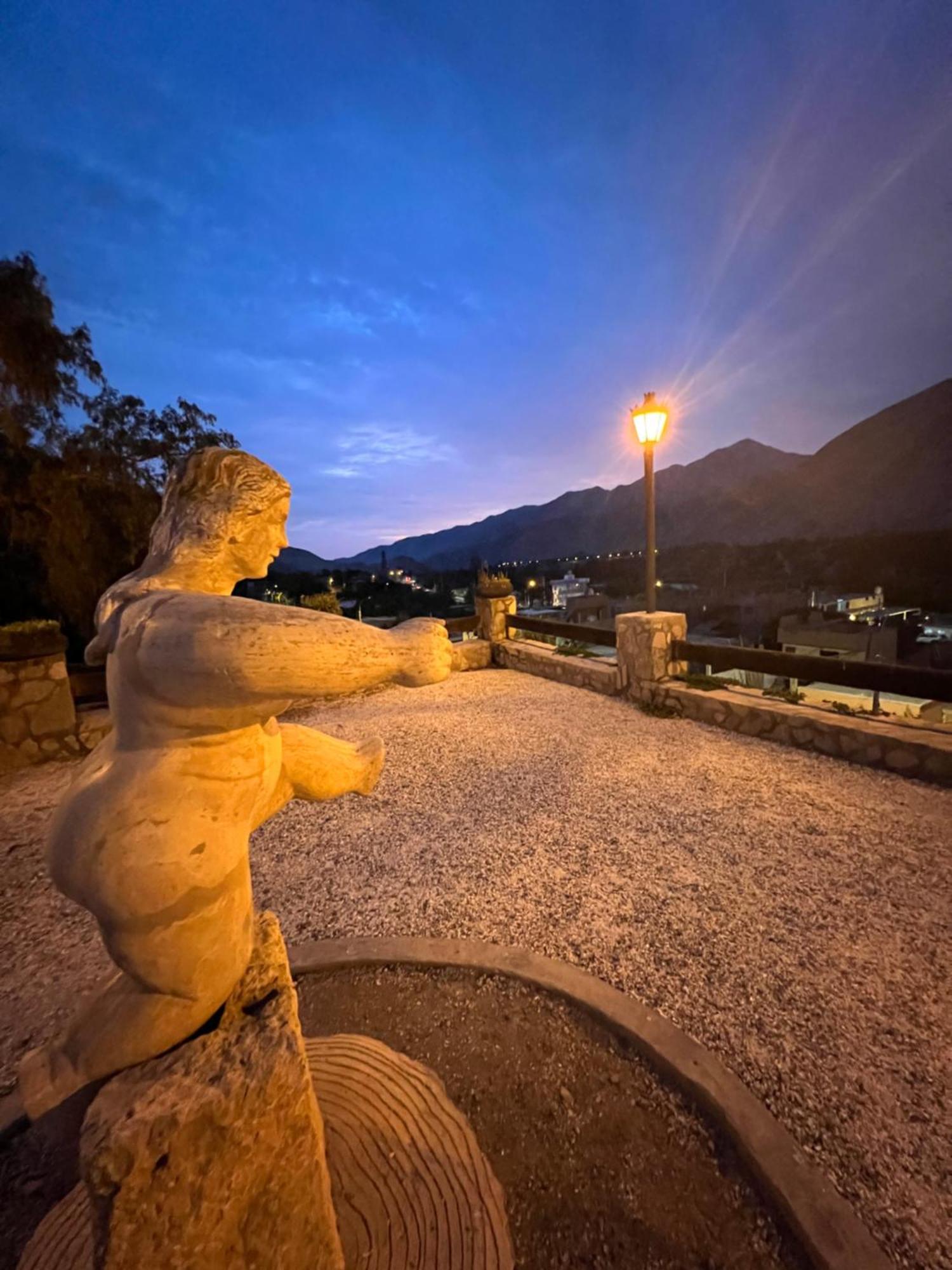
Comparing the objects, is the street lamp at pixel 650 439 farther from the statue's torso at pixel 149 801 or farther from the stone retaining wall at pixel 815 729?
the statue's torso at pixel 149 801

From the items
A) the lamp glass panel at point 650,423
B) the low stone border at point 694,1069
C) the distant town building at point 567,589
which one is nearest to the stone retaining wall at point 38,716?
the low stone border at point 694,1069

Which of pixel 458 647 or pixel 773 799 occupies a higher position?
pixel 458 647

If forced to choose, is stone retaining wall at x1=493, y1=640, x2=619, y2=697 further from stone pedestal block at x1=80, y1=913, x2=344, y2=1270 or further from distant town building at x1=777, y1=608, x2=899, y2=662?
stone pedestal block at x1=80, y1=913, x2=344, y2=1270

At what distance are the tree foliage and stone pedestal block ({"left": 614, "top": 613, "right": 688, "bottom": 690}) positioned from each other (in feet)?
26.0

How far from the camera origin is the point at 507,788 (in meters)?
4.61

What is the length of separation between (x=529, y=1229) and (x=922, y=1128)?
1.39 m

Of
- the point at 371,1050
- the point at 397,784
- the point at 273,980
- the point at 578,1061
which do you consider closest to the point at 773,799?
the point at 578,1061

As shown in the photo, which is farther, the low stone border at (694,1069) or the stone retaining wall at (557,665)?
the stone retaining wall at (557,665)

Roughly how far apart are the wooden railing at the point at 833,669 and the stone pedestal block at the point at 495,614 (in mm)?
3842

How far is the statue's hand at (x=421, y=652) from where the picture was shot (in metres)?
1.08

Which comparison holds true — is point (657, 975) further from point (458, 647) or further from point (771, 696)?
point (458, 647)

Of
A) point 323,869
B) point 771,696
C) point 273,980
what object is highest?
point 273,980

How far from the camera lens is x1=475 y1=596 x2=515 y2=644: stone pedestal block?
378 inches

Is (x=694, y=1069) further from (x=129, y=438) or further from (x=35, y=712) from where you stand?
(x=129, y=438)
